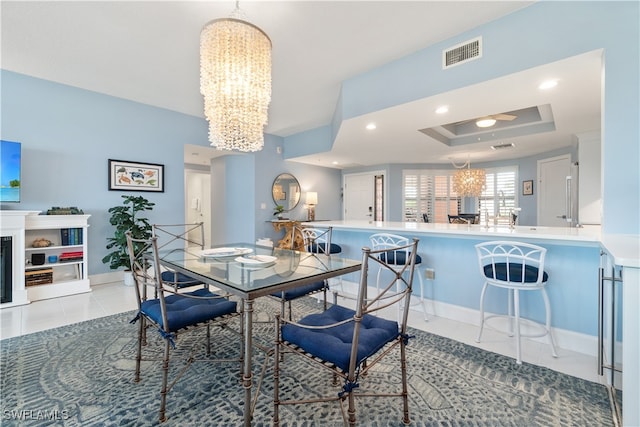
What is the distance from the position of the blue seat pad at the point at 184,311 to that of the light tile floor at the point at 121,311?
64.0 inches

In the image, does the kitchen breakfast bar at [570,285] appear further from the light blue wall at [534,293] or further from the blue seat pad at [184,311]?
the blue seat pad at [184,311]

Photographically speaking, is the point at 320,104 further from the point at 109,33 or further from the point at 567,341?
the point at 567,341

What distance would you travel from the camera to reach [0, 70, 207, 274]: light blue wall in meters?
3.48

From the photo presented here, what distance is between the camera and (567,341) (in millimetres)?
2240

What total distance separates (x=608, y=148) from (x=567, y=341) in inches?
58.2

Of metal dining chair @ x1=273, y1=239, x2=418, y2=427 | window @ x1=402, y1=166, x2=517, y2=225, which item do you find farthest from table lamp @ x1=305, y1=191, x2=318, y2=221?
metal dining chair @ x1=273, y1=239, x2=418, y2=427

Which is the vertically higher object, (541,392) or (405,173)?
(405,173)

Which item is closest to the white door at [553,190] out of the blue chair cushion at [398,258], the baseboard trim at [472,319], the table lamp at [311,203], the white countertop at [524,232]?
the white countertop at [524,232]

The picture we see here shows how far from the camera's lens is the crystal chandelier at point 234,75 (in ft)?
6.80

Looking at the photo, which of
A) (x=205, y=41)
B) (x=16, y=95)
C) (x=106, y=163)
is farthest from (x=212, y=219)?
(x=205, y=41)

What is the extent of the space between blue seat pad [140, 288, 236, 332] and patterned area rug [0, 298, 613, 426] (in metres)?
0.43

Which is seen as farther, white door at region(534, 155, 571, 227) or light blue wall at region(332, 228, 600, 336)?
white door at region(534, 155, 571, 227)

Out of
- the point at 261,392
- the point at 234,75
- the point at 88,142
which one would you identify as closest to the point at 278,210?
the point at 88,142

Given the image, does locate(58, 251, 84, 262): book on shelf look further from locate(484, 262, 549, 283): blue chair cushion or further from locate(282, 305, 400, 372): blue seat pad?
locate(484, 262, 549, 283): blue chair cushion
